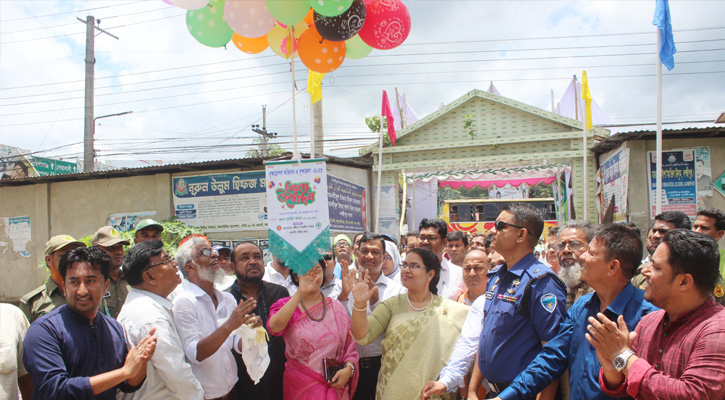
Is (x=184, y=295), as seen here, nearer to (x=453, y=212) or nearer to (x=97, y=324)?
(x=97, y=324)

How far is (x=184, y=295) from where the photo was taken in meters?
2.97

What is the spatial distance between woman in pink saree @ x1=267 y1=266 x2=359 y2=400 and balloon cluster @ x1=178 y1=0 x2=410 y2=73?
2172 mm

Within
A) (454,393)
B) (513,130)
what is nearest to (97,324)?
(454,393)

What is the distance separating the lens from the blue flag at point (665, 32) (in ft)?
22.1

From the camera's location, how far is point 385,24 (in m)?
4.34

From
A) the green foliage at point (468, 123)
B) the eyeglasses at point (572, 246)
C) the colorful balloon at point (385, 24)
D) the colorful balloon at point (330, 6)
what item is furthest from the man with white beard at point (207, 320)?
the green foliage at point (468, 123)

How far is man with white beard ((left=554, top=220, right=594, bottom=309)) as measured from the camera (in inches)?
131

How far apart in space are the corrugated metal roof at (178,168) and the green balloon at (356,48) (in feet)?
21.5

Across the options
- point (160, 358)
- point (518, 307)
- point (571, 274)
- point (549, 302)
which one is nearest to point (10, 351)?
point (160, 358)

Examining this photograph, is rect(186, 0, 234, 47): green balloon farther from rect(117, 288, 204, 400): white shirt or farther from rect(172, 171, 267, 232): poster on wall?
rect(172, 171, 267, 232): poster on wall

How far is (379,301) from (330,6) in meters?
2.44

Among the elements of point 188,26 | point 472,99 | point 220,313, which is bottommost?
point 220,313

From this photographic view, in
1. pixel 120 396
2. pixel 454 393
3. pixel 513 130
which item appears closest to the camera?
pixel 120 396

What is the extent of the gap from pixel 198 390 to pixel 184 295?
2.01ft
